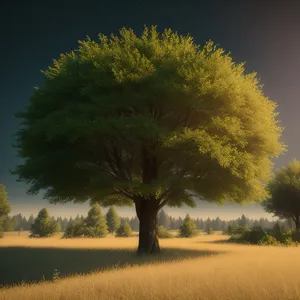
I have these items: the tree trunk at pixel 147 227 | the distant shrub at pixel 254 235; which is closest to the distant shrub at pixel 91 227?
the distant shrub at pixel 254 235

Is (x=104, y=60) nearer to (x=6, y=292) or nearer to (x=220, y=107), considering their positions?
(x=220, y=107)

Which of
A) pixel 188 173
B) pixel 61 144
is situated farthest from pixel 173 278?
pixel 61 144

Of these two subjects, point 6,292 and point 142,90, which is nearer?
point 6,292

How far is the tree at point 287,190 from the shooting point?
5172 centimetres

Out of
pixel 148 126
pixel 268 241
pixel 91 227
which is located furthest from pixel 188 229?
pixel 148 126

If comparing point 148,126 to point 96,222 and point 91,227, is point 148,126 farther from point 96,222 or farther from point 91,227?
point 96,222

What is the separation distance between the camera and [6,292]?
376 inches

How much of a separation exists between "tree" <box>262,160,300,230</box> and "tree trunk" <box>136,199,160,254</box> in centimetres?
3544

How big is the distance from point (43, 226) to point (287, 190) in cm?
4781

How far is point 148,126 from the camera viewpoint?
1742cm

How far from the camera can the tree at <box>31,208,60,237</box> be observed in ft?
224

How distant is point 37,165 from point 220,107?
11816 mm

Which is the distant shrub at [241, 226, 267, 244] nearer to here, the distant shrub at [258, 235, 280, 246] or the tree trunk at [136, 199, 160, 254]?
the distant shrub at [258, 235, 280, 246]

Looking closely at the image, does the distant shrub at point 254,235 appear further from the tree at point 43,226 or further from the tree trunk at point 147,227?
the tree at point 43,226
